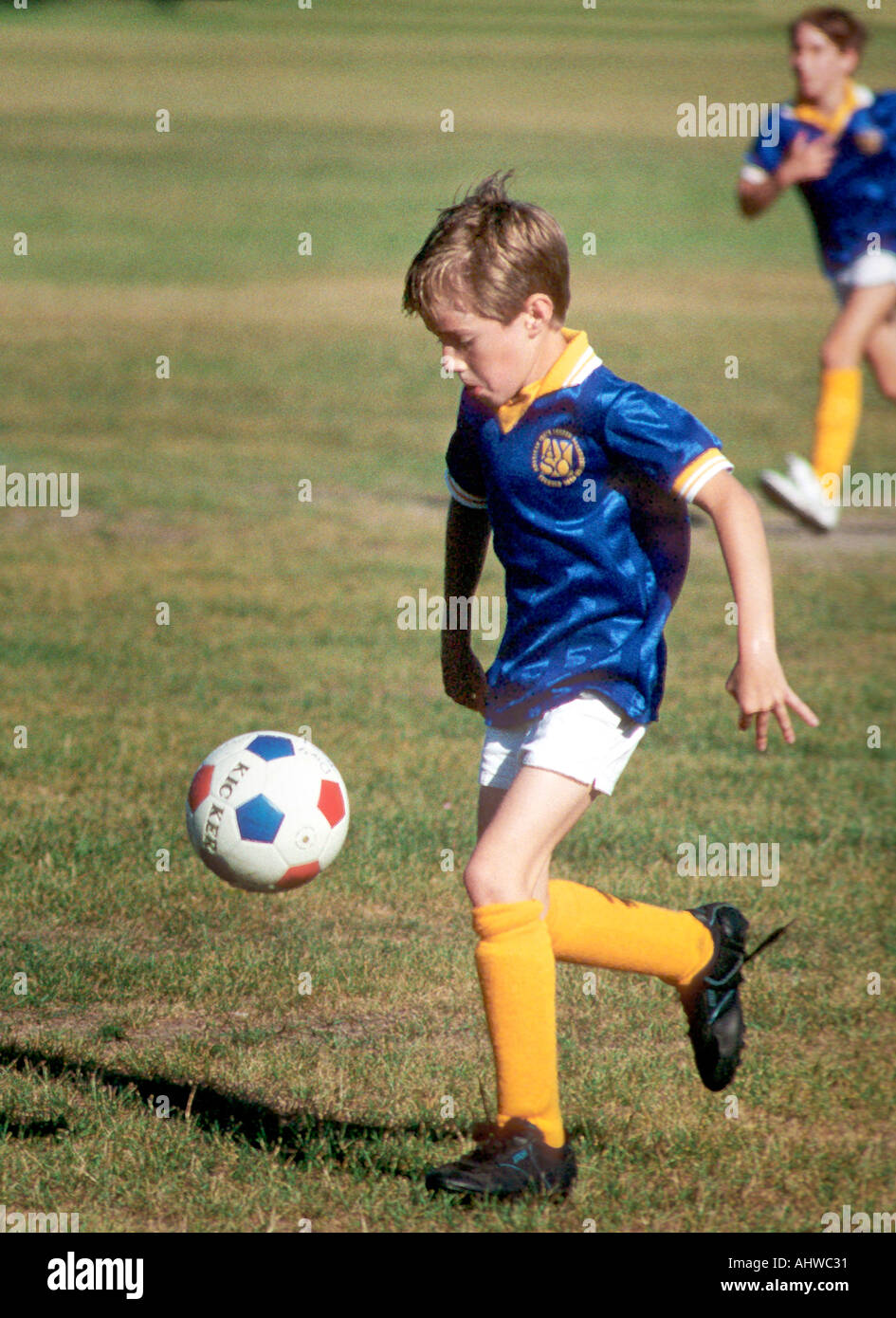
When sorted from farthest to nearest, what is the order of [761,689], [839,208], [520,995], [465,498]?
[839,208]
[465,498]
[520,995]
[761,689]

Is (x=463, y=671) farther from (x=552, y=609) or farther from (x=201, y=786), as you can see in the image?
(x=201, y=786)

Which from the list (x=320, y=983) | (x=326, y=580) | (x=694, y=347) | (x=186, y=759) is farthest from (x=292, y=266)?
(x=320, y=983)

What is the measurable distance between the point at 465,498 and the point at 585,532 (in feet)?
1.32

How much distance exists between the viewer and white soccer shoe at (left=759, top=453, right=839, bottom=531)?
9.09m

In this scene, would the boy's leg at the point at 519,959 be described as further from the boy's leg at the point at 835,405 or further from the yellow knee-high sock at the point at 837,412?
the yellow knee-high sock at the point at 837,412

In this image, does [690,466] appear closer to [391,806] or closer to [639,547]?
[639,547]

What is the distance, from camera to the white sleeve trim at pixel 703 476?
320 centimetres

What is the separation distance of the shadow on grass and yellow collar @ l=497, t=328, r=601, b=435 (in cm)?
148

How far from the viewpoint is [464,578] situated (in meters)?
3.74

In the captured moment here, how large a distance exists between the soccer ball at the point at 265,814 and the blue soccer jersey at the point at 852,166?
20.6 ft

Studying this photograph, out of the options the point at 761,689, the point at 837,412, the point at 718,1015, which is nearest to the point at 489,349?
the point at 761,689
